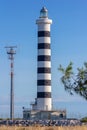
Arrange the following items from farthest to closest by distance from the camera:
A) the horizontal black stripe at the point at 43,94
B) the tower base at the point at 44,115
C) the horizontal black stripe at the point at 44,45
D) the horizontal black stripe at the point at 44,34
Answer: the tower base at the point at 44,115 < the horizontal black stripe at the point at 44,34 < the horizontal black stripe at the point at 44,45 < the horizontal black stripe at the point at 43,94

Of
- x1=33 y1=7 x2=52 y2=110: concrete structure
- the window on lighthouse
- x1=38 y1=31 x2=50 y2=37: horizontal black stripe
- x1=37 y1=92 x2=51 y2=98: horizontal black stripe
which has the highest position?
the window on lighthouse

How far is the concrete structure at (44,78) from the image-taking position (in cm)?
7569

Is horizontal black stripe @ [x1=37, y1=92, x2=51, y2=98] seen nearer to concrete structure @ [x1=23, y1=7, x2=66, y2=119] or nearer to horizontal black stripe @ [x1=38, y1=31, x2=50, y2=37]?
concrete structure @ [x1=23, y1=7, x2=66, y2=119]

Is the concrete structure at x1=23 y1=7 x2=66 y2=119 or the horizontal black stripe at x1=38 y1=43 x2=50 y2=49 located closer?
the concrete structure at x1=23 y1=7 x2=66 y2=119

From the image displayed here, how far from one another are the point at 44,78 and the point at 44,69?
1259 mm

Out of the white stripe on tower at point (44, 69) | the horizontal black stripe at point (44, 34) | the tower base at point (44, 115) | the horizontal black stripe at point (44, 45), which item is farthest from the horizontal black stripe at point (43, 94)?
the horizontal black stripe at point (44, 34)

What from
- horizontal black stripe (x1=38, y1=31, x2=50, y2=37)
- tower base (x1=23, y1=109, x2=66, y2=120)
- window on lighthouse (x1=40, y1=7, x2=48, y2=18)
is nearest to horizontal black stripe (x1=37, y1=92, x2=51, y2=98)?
tower base (x1=23, y1=109, x2=66, y2=120)

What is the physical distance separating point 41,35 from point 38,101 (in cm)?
943

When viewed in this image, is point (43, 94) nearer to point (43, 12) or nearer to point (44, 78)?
point (44, 78)

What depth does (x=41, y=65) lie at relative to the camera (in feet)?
250

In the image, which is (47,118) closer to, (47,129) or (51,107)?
(51,107)

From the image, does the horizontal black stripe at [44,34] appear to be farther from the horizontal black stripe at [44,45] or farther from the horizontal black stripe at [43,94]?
the horizontal black stripe at [43,94]

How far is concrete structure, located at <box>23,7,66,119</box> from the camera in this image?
7569cm

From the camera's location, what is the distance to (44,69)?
75625mm
